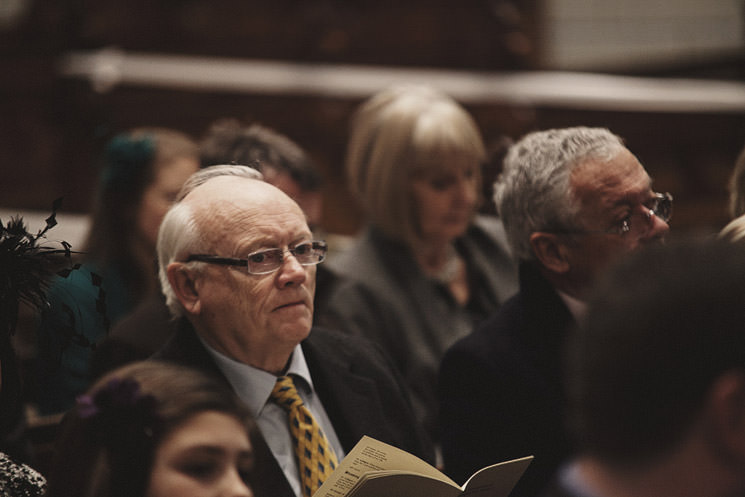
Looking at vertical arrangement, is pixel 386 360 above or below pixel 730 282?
below

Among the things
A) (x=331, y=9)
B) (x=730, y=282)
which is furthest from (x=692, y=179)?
(x=730, y=282)

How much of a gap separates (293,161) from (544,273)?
160 centimetres

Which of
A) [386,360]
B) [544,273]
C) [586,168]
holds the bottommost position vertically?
[386,360]

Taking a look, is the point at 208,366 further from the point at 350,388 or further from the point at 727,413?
the point at 727,413

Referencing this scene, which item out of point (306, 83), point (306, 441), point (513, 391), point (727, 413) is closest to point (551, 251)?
point (513, 391)

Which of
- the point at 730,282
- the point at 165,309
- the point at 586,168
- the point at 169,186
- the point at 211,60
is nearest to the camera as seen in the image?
the point at 730,282

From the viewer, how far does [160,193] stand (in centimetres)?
402

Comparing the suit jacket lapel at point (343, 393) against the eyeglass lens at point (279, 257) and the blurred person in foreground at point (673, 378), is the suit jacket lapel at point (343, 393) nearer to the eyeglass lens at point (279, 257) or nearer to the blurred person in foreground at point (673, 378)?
the eyeglass lens at point (279, 257)

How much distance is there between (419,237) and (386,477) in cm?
205

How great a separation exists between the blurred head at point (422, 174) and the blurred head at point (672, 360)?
2640 millimetres

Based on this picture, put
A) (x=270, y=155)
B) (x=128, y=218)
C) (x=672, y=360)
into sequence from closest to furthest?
(x=672, y=360)
(x=128, y=218)
(x=270, y=155)

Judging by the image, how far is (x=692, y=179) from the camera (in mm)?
7379

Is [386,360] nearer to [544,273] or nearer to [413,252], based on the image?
[544,273]

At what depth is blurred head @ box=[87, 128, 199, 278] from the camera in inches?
155
